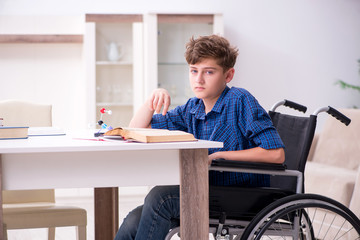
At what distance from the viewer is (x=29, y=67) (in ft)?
14.8

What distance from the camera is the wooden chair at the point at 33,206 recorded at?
2178 millimetres

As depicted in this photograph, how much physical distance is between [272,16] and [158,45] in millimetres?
1146

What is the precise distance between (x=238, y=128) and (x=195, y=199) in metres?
0.43

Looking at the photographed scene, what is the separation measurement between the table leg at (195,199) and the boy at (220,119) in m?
0.20

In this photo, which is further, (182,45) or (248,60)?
(248,60)

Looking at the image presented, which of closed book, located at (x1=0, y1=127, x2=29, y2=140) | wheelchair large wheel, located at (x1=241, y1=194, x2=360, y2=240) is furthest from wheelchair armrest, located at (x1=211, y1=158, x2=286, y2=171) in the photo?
closed book, located at (x1=0, y1=127, x2=29, y2=140)

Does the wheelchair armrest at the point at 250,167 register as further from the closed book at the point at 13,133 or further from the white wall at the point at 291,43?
the white wall at the point at 291,43

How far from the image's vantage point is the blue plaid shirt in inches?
70.9

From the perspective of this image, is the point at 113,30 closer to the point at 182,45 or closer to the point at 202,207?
the point at 182,45

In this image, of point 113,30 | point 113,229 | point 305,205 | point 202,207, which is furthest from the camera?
point 113,30

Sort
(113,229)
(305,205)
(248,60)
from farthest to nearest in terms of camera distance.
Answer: (248,60) < (113,229) < (305,205)

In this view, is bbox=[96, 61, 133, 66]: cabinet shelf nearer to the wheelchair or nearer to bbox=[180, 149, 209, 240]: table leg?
the wheelchair

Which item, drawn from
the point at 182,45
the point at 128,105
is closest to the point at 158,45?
the point at 182,45

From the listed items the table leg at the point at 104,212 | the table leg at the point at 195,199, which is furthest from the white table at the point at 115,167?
the table leg at the point at 104,212
